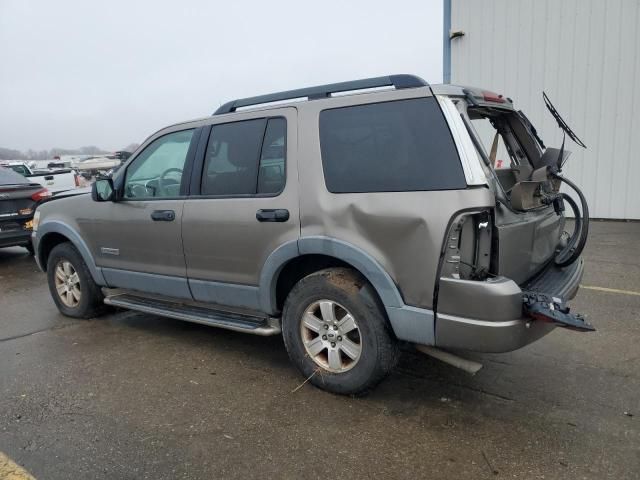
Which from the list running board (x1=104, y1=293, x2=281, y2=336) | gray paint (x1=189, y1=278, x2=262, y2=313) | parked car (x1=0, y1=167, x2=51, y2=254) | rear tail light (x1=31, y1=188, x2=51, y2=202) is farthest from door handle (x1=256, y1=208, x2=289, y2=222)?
rear tail light (x1=31, y1=188, x2=51, y2=202)

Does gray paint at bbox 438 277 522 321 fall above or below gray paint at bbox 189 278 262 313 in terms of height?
above

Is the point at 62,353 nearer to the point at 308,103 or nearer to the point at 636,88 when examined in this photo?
the point at 308,103

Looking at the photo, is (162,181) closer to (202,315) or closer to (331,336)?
(202,315)

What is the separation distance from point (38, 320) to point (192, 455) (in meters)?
3.35

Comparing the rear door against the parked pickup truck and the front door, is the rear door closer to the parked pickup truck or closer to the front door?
the front door

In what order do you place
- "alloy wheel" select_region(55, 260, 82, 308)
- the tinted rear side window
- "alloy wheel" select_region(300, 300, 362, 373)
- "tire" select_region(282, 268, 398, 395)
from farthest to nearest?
"alloy wheel" select_region(55, 260, 82, 308) → "alloy wheel" select_region(300, 300, 362, 373) → "tire" select_region(282, 268, 398, 395) → the tinted rear side window

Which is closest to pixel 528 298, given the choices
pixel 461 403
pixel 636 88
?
pixel 461 403

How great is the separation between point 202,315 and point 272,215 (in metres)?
1.12

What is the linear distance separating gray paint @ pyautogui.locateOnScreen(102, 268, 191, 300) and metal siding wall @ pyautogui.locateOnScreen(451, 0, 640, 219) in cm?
894

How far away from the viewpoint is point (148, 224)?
430 centimetres

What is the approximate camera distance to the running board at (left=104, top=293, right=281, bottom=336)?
375cm

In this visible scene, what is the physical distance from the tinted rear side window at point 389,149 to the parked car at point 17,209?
22.3 feet

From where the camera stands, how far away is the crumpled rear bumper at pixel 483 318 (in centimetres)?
273

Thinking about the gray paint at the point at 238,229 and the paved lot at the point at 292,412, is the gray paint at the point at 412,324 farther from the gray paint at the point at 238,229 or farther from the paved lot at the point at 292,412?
the gray paint at the point at 238,229
